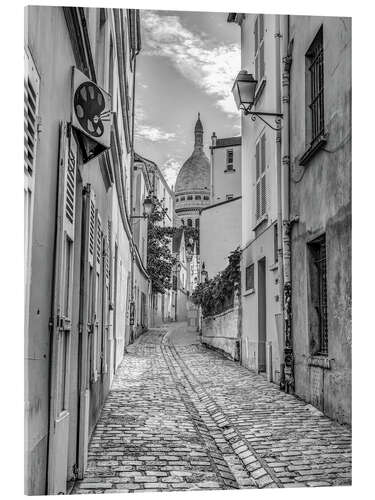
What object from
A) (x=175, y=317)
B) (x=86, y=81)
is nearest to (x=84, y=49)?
(x=86, y=81)

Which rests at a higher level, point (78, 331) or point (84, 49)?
point (84, 49)

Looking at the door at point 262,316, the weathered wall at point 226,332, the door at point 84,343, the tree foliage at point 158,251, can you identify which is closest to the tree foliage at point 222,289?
the weathered wall at point 226,332

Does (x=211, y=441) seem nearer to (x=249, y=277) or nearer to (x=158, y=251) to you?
(x=249, y=277)

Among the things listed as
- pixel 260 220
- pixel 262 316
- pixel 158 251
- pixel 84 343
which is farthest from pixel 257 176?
pixel 158 251

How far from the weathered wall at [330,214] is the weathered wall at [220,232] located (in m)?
12.1

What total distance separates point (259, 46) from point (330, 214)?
4631 millimetres

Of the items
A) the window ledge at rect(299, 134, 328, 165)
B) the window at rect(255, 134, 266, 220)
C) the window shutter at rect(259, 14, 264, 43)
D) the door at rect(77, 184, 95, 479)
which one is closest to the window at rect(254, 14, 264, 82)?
the window shutter at rect(259, 14, 264, 43)

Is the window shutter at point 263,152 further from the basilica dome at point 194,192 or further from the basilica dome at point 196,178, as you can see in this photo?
the basilica dome at point 194,192

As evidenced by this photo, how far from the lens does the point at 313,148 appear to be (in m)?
6.08

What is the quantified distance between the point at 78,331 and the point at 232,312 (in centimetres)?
863

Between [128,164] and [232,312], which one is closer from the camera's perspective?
[232,312]

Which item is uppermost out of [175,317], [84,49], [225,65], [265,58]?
[265,58]

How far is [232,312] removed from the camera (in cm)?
1274
